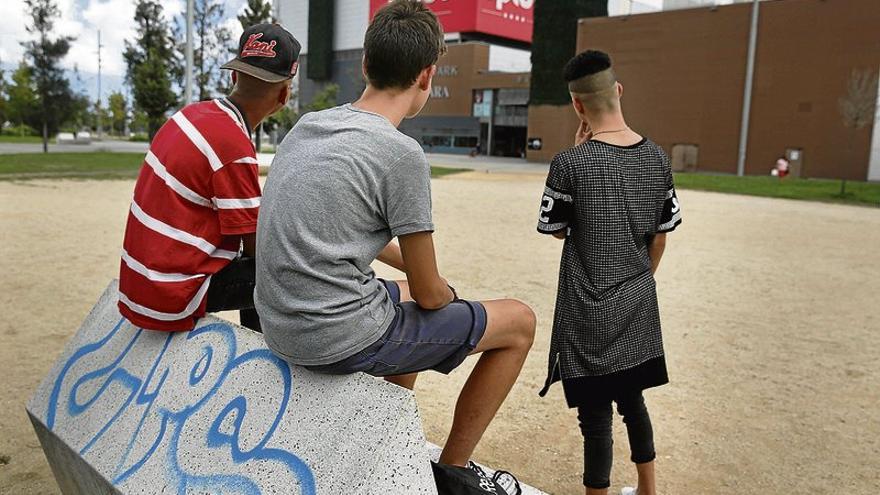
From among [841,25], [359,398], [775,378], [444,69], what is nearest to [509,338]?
[359,398]

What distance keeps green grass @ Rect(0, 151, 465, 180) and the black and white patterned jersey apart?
1889cm

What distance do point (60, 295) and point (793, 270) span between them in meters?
8.28

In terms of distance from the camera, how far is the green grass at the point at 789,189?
22516 mm

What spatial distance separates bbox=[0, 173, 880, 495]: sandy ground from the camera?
11.7 feet

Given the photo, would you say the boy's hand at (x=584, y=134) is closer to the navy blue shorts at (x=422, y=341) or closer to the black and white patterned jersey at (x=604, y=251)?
the black and white patterned jersey at (x=604, y=251)

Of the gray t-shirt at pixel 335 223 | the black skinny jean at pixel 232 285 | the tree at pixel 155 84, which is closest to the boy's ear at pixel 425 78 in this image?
the gray t-shirt at pixel 335 223

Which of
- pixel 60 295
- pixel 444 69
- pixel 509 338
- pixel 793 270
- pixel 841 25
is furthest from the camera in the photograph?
pixel 444 69

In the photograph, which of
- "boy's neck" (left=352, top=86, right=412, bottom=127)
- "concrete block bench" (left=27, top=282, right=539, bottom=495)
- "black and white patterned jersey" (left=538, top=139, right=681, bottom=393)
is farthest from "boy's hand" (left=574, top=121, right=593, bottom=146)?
"concrete block bench" (left=27, top=282, right=539, bottom=495)

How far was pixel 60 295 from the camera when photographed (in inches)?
257

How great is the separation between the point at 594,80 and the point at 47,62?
129 feet

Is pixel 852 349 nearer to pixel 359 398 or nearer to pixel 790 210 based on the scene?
pixel 359 398

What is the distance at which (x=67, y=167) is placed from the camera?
22.8m

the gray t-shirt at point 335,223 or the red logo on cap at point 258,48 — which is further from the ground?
the red logo on cap at point 258,48

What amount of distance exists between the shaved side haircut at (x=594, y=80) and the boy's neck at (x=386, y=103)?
0.85 meters
